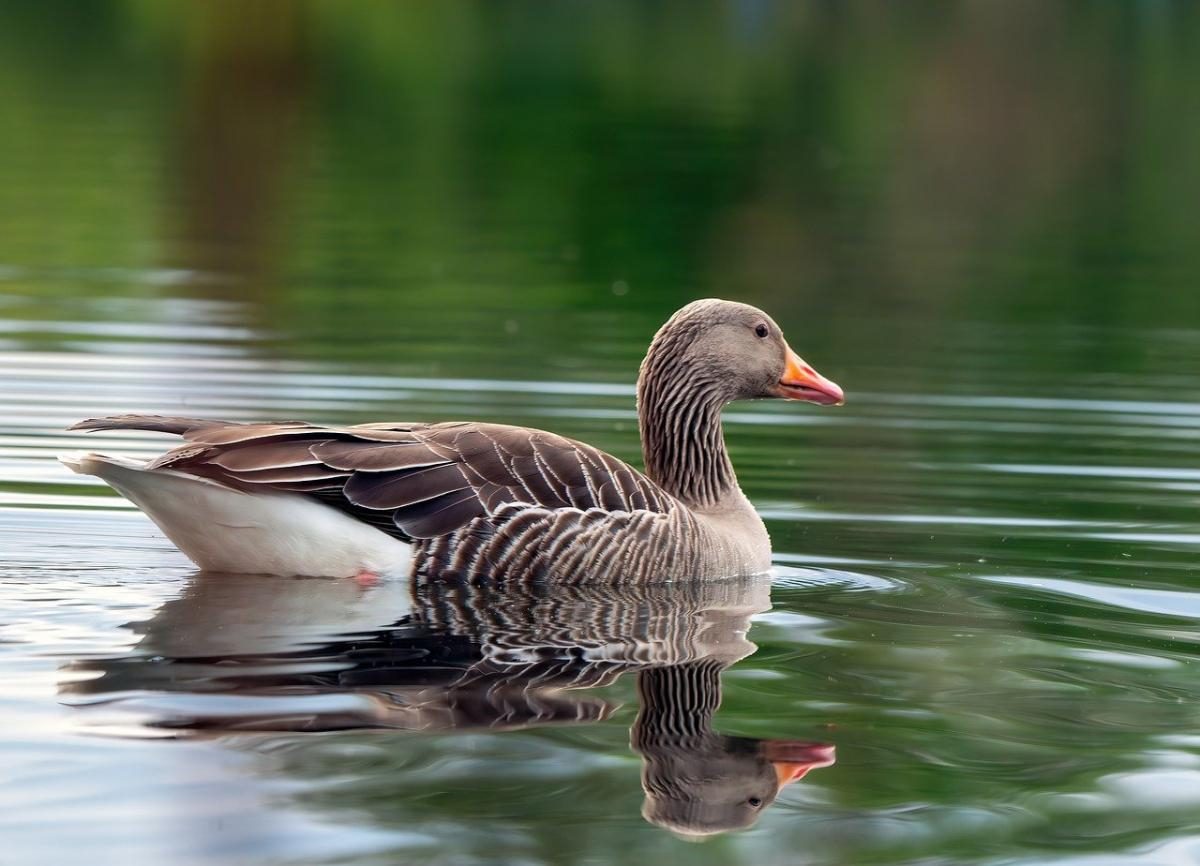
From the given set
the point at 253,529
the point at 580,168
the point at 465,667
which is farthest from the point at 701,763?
the point at 580,168

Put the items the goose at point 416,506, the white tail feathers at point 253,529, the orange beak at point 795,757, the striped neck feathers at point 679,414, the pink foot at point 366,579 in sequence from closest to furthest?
the orange beak at point 795,757 → the white tail feathers at point 253,529 → the goose at point 416,506 → the pink foot at point 366,579 → the striped neck feathers at point 679,414

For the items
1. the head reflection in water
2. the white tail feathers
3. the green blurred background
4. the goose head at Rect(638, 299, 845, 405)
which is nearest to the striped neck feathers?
the goose head at Rect(638, 299, 845, 405)

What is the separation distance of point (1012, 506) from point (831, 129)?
128 ft

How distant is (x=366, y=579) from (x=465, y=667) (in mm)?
1645

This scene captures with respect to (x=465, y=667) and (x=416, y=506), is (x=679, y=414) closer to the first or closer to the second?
(x=416, y=506)

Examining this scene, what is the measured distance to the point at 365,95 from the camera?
176 ft

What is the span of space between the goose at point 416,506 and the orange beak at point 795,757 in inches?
112

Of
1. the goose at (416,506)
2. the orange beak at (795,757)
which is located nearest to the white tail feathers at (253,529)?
the goose at (416,506)

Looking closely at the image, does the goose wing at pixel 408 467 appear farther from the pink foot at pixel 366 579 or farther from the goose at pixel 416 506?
the pink foot at pixel 366 579

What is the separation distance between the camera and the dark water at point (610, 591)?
683cm

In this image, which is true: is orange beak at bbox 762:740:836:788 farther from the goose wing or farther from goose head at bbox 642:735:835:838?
the goose wing

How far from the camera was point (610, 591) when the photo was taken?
10367 mm

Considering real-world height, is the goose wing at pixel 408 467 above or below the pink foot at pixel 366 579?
above

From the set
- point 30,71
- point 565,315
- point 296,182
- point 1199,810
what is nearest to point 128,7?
point 30,71
